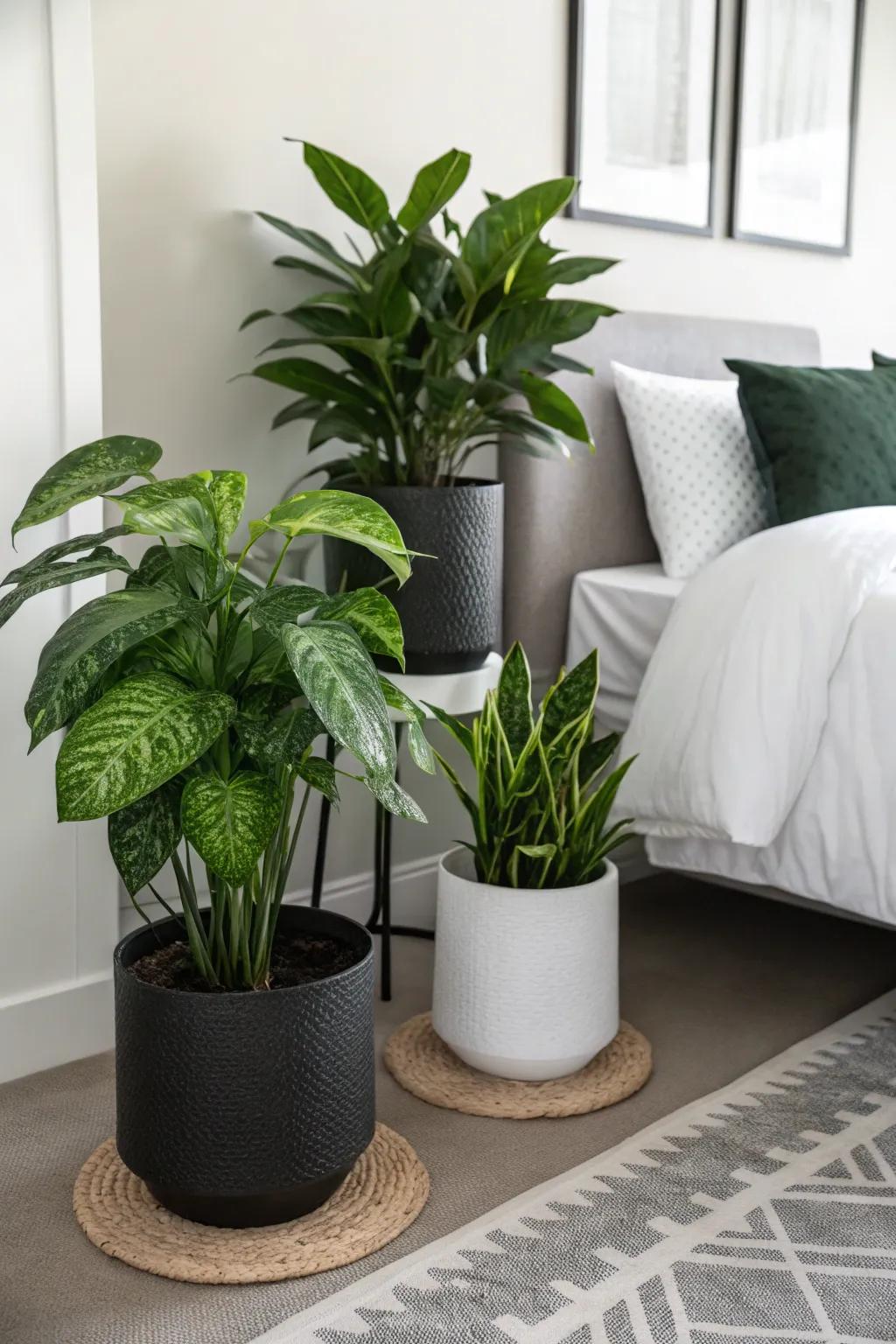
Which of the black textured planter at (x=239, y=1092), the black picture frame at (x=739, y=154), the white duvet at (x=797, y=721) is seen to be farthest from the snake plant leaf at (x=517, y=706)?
the black picture frame at (x=739, y=154)

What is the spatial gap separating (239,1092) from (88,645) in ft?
1.72

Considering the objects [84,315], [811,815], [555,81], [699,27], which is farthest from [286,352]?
[699,27]

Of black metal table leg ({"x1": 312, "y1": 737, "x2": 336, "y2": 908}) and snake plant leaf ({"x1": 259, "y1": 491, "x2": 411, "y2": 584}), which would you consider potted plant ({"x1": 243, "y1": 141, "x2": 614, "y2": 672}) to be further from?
snake plant leaf ({"x1": 259, "y1": 491, "x2": 411, "y2": 584})

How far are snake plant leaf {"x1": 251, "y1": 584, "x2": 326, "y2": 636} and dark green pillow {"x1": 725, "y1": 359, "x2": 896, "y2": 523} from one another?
4.39 ft

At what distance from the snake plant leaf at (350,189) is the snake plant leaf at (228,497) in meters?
0.70

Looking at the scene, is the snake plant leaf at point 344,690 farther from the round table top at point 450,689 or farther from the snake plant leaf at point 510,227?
the snake plant leaf at point 510,227

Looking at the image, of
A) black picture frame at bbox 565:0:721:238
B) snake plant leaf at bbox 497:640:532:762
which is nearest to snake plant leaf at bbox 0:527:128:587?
snake plant leaf at bbox 497:640:532:762

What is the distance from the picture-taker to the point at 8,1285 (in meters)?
1.45

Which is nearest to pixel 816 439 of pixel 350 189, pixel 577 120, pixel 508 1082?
pixel 577 120

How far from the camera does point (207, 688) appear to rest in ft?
4.83

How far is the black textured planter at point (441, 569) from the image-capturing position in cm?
201

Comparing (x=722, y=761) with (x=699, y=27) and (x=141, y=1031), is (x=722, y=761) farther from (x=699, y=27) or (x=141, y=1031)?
(x=699, y=27)

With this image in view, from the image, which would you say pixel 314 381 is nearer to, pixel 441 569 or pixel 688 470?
pixel 441 569

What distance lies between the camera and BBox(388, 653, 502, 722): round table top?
81.4 inches
